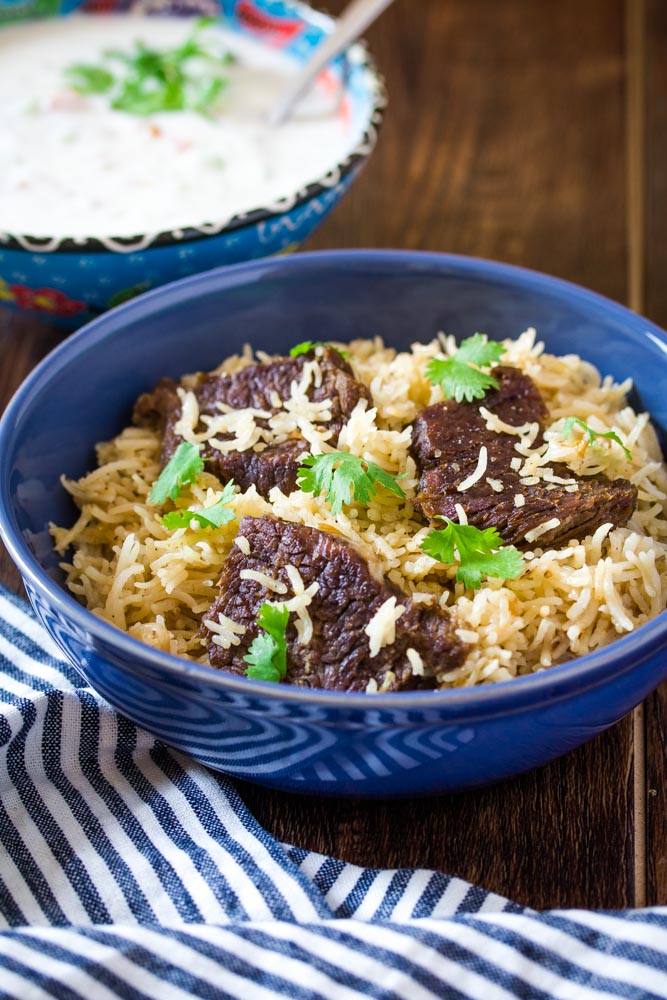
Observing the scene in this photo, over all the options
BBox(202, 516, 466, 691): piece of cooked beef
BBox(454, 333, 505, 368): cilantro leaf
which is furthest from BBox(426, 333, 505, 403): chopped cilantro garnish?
BBox(202, 516, 466, 691): piece of cooked beef

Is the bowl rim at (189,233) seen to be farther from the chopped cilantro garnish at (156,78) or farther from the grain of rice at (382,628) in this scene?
the grain of rice at (382,628)

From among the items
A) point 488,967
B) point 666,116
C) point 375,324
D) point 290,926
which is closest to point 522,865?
point 488,967

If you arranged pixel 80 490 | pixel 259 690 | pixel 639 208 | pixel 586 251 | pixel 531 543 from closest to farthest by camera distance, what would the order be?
pixel 259 690, pixel 531 543, pixel 80 490, pixel 586 251, pixel 639 208

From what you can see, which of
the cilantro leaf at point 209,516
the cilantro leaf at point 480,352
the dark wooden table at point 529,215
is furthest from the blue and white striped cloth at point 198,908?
the cilantro leaf at point 480,352

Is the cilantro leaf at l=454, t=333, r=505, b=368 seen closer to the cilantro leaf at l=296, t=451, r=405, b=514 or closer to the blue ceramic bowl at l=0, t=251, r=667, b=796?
the blue ceramic bowl at l=0, t=251, r=667, b=796

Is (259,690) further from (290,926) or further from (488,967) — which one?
(488,967)

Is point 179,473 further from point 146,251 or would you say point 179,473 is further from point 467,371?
point 146,251
